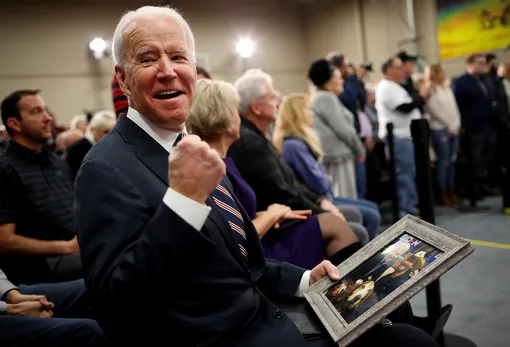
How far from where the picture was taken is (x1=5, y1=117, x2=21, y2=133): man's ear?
2451 millimetres

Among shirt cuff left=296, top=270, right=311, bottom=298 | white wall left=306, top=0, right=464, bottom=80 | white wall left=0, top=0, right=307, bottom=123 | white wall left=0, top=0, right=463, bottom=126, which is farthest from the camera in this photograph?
white wall left=306, top=0, right=464, bottom=80

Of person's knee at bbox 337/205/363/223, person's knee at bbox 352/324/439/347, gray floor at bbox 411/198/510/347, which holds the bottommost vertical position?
gray floor at bbox 411/198/510/347

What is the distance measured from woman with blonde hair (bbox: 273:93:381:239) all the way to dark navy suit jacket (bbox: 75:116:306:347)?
1.88m

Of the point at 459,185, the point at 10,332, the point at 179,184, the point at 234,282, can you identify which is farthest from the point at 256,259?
the point at 459,185

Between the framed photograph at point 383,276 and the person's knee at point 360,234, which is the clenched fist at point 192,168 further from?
the person's knee at point 360,234

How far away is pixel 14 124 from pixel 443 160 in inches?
164

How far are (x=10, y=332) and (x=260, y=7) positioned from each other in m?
10.2

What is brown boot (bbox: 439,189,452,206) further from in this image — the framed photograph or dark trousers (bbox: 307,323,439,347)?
dark trousers (bbox: 307,323,439,347)

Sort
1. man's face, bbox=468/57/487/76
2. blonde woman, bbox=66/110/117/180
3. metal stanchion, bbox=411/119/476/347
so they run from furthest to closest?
man's face, bbox=468/57/487/76 → blonde woman, bbox=66/110/117/180 → metal stanchion, bbox=411/119/476/347

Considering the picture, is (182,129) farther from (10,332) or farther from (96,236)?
(10,332)

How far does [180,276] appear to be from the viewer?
0.96 m

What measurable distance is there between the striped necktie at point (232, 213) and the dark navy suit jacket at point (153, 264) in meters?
0.07

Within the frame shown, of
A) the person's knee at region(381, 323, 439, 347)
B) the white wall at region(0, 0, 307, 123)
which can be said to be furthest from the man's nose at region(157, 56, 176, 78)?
the white wall at region(0, 0, 307, 123)

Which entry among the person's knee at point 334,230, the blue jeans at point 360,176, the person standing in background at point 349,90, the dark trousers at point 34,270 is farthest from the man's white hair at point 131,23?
the person standing in background at point 349,90
